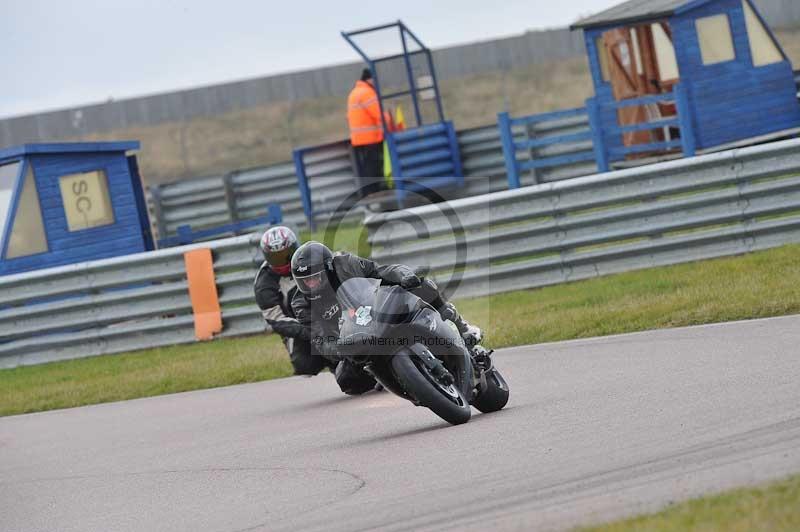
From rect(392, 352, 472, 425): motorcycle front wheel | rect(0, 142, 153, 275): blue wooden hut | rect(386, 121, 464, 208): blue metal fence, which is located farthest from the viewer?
rect(386, 121, 464, 208): blue metal fence

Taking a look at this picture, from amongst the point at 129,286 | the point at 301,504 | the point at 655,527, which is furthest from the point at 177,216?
the point at 655,527

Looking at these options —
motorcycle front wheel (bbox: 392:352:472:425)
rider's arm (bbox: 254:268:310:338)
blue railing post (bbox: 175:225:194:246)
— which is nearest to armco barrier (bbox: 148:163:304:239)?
blue railing post (bbox: 175:225:194:246)

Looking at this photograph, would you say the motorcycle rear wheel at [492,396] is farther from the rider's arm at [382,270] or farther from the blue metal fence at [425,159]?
the blue metal fence at [425,159]

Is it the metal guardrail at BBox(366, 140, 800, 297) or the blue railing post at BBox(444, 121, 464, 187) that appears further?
the blue railing post at BBox(444, 121, 464, 187)

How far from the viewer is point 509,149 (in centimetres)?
2369

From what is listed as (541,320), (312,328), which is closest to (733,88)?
(541,320)

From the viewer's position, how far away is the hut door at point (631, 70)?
23.7 meters

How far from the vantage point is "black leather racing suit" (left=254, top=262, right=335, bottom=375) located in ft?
40.1

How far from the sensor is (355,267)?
382 inches

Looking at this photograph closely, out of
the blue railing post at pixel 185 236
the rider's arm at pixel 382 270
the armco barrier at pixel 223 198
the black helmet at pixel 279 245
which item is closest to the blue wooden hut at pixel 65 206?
the blue railing post at pixel 185 236

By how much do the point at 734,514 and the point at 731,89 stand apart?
59.3 ft

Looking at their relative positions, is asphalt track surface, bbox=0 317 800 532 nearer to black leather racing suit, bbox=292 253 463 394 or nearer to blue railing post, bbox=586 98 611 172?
black leather racing suit, bbox=292 253 463 394

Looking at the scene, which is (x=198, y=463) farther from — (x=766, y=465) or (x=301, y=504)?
(x=766, y=465)

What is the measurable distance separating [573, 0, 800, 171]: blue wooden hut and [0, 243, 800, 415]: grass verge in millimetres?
7228
